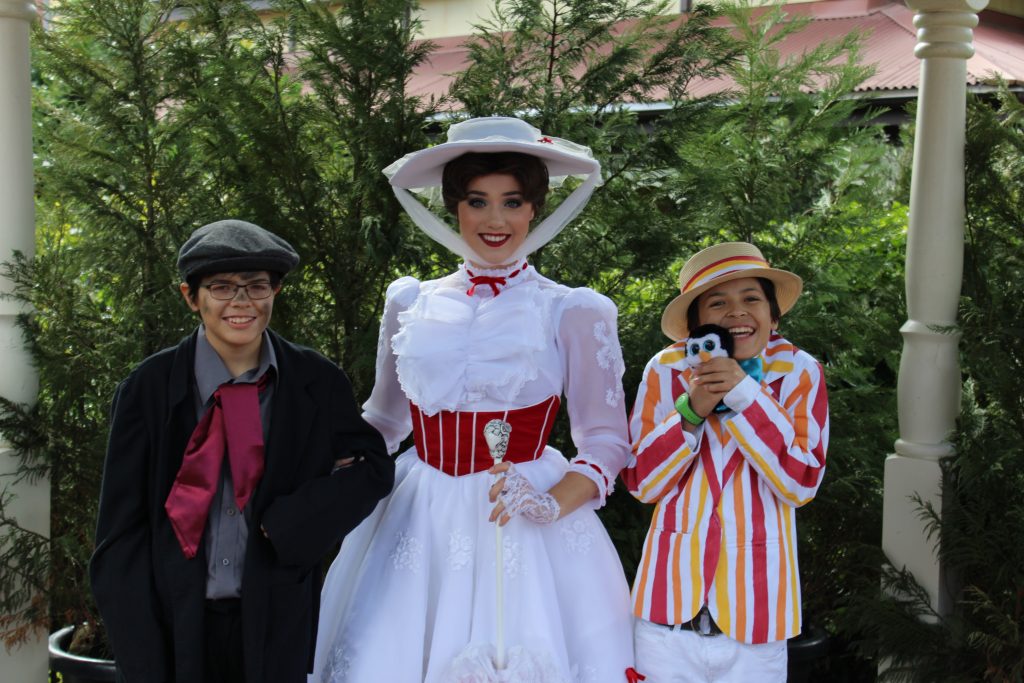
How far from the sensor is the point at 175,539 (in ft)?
7.74

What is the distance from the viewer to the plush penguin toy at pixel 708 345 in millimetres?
2465

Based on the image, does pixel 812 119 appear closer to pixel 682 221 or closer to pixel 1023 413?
pixel 682 221

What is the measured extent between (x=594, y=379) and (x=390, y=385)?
0.57 m

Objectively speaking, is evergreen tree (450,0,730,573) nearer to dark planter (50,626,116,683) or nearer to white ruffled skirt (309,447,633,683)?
white ruffled skirt (309,447,633,683)

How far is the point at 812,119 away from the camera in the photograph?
431 centimetres

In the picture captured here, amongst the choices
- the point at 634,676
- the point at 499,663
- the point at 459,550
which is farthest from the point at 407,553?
the point at 634,676

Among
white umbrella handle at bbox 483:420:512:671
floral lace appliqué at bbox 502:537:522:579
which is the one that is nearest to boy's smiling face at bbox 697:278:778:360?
white umbrella handle at bbox 483:420:512:671

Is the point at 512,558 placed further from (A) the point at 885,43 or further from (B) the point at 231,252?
(A) the point at 885,43

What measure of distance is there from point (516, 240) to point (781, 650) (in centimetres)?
113

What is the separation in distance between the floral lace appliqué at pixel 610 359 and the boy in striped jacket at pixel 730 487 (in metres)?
0.14

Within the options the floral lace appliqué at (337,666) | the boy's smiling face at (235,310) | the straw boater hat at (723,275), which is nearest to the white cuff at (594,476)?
the straw boater hat at (723,275)

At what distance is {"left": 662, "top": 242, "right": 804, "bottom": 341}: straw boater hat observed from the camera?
252cm

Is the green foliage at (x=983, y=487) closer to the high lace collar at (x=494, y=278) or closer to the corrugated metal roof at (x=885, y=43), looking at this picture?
the high lace collar at (x=494, y=278)

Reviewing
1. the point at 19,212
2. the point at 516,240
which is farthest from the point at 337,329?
the point at 516,240
